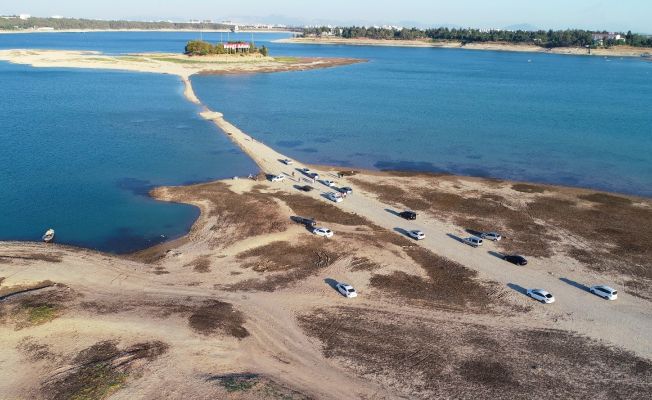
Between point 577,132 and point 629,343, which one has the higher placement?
point 577,132

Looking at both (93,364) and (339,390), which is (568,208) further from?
(93,364)

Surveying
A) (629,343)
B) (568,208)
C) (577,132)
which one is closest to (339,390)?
(629,343)

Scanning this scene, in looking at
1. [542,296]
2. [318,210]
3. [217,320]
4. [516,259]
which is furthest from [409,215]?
[217,320]

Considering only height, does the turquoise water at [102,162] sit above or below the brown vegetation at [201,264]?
above

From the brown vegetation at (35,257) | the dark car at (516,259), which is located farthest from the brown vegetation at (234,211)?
the dark car at (516,259)

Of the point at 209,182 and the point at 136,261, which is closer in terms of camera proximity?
the point at 136,261

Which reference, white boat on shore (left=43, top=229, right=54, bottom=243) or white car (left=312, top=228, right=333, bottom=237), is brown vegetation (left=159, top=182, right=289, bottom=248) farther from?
white boat on shore (left=43, top=229, right=54, bottom=243)

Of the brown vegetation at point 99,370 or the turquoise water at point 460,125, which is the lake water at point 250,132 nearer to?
the turquoise water at point 460,125
